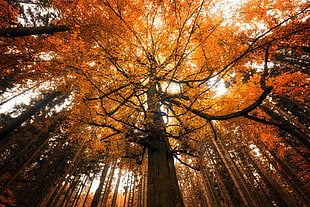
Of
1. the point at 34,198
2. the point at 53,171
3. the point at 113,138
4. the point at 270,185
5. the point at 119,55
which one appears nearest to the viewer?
the point at 119,55

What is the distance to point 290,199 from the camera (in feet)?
38.9

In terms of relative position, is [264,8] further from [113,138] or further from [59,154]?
[59,154]

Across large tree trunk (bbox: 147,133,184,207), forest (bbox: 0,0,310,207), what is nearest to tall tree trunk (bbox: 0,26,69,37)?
forest (bbox: 0,0,310,207)

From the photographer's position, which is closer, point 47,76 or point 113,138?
point 113,138

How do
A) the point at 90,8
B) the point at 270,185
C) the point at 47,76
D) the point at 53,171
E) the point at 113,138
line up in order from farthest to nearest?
the point at 53,171
the point at 270,185
the point at 47,76
the point at 113,138
the point at 90,8

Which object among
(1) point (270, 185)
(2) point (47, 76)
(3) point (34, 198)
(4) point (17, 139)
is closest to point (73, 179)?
(3) point (34, 198)

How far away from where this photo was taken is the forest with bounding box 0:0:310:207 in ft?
10.5

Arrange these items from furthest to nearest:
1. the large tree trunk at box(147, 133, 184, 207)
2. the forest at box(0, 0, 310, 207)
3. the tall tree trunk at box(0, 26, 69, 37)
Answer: the tall tree trunk at box(0, 26, 69, 37) → the forest at box(0, 0, 310, 207) → the large tree trunk at box(147, 133, 184, 207)

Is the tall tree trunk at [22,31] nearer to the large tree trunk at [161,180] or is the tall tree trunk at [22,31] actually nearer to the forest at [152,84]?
the forest at [152,84]

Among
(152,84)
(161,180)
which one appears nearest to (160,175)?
(161,180)

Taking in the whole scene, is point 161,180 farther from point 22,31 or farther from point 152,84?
point 22,31

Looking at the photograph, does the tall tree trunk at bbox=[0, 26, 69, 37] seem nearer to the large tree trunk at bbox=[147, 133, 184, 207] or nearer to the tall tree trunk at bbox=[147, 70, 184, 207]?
the tall tree trunk at bbox=[147, 70, 184, 207]

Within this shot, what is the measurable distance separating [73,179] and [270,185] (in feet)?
67.4

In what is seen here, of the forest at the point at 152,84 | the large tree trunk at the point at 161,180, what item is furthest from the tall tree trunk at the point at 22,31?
the large tree trunk at the point at 161,180
